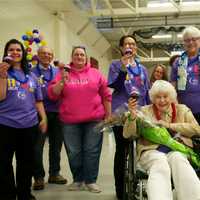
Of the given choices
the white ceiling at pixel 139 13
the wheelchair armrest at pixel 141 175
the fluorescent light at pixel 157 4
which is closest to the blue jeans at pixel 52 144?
the wheelchair armrest at pixel 141 175

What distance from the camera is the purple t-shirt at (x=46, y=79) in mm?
3498

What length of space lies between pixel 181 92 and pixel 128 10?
602 centimetres

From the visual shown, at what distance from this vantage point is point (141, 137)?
103 inches

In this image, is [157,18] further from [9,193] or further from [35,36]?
[9,193]

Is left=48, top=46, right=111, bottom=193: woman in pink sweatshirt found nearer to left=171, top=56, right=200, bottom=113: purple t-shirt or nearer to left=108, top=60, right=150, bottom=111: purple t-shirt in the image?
left=108, top=60, right=150, bottom=111: purple t-shirt

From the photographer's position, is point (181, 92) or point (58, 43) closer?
point (181, 92)

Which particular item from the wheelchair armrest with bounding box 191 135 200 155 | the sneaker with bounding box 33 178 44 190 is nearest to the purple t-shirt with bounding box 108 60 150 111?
the wheelchair armrest with bounding box 191 135 200 155

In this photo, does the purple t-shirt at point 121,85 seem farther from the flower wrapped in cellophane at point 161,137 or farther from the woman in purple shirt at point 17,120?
the woman in purple shirt at point 17,120

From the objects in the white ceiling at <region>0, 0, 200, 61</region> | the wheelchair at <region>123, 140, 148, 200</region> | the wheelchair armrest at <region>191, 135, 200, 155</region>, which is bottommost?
the wheelchair at <region>123, 140, 148, 200</region>

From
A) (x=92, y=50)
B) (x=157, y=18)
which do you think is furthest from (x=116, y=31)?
(x=157, y=18)

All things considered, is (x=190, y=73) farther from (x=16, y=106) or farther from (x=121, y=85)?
(x=16, y=106)

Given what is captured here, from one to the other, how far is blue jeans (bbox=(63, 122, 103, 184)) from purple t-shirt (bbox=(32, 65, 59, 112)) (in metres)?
0.29

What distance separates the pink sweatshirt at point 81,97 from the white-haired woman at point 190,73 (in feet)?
2.35

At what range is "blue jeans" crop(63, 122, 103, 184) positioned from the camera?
3.32 metres
